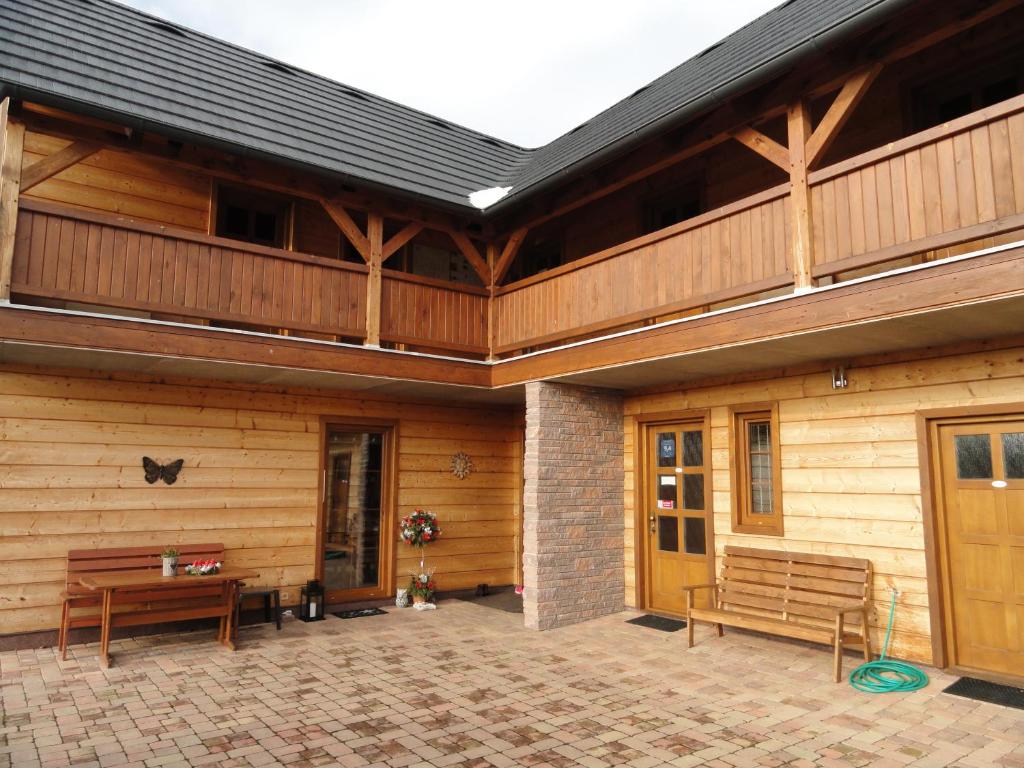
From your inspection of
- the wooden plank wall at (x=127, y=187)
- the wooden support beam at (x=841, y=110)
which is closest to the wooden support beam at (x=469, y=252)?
the wooden plank wall at (x=127, y=187)

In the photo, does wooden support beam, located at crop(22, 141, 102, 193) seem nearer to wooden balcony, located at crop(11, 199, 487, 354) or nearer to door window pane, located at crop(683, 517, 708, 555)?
wooden balcony, located at crop(11, 199, 487, 354)

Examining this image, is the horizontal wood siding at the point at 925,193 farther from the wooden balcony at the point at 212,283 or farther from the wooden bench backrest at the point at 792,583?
the wooden balcony at the point at 212,283

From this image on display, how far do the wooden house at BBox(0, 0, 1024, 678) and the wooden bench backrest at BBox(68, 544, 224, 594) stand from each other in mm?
198

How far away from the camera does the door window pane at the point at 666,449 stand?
8.16 meters

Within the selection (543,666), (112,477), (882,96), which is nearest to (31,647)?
(112,477)

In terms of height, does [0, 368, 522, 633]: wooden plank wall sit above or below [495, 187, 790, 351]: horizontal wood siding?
below

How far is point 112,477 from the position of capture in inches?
286

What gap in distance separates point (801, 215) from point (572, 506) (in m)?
4.02

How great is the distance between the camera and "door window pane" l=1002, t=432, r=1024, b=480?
5.39m

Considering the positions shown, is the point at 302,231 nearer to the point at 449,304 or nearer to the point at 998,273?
the point at 449,304

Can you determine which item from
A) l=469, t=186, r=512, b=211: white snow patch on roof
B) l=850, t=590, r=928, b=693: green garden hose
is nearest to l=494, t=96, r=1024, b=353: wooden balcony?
l=469, t=186, r=512, b=211: white snow patch on roof

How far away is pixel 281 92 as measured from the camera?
8.52 m

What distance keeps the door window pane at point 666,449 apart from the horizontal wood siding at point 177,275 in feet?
11.9

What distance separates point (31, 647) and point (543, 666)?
480 centimetres
